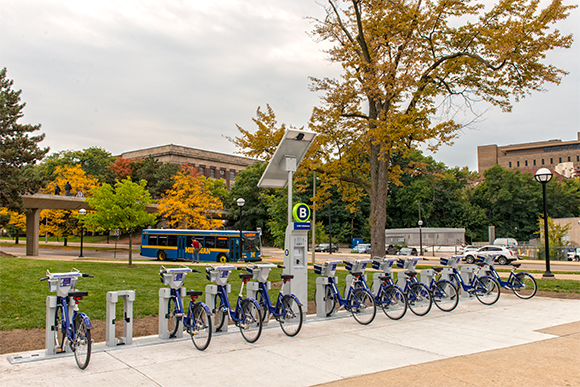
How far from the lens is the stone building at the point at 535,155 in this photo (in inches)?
4892

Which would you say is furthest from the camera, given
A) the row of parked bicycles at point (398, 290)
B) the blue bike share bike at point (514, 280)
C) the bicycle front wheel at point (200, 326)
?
the blue bike share bike at point (514, 280)

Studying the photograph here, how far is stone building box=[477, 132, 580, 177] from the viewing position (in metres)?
124

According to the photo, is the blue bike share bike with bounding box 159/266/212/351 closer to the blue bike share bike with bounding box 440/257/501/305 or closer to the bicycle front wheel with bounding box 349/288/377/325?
the bicycle front wheel with bounding box 349/288/377/325

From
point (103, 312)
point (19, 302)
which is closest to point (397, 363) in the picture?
point (103, 312)

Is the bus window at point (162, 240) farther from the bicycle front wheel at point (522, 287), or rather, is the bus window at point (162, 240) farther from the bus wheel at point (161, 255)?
the bicycle front wheel at point (522, 287)

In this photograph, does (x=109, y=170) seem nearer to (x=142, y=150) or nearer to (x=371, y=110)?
(x=142, y=150)

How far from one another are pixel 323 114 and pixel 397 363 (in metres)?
16.3

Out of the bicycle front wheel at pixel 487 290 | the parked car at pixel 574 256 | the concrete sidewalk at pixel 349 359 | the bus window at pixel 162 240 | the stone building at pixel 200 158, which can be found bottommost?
the parked car at pixel 574 256

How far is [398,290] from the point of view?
367 inches

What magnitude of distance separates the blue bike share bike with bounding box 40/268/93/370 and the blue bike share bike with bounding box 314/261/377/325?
444 cm

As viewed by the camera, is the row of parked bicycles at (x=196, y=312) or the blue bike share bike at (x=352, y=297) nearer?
the row of parked bicycles at (x=196, y=312)

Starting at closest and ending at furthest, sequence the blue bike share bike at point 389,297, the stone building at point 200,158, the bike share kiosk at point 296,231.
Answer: the bike share kiosk at point 296,231, the blue bike share bike at point 389,297, the stone building at point 200,158

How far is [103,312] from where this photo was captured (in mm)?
9773

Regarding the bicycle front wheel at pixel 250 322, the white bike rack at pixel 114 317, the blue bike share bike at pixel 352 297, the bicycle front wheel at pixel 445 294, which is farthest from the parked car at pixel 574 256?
the white bike rack at pixel 114 317
